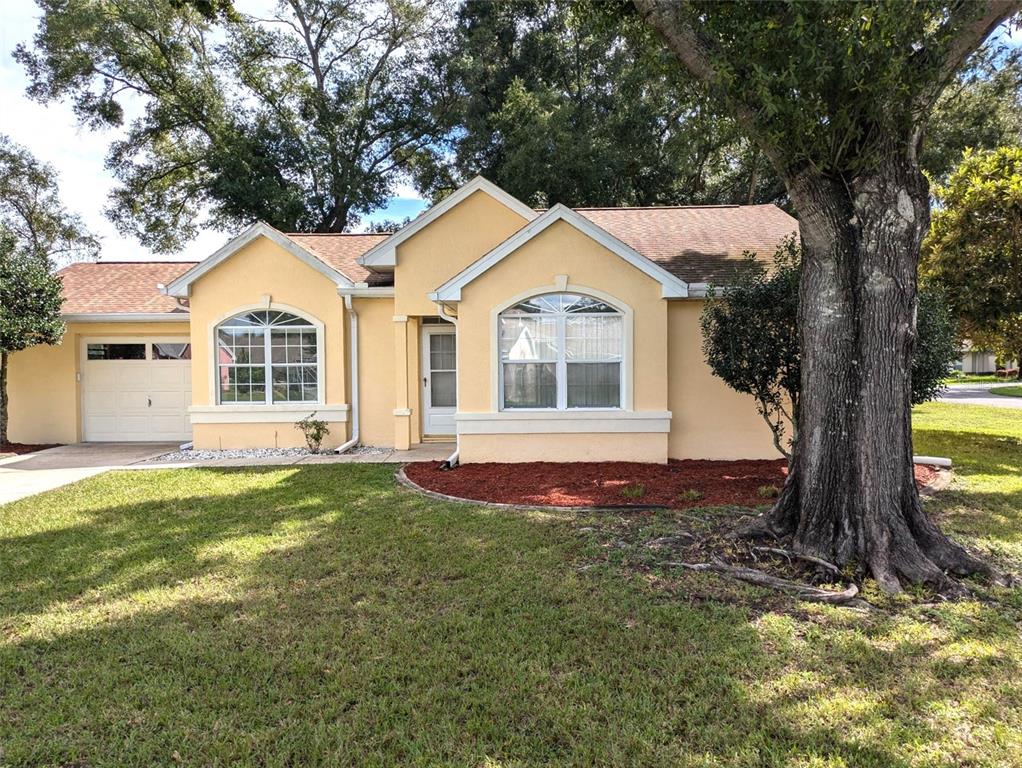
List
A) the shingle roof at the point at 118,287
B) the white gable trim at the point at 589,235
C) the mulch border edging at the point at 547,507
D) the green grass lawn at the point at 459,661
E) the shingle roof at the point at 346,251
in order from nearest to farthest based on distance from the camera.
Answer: the green grass lawn at the point at 459,661, the mulch border edging at the point at 547,507, the white gable trim at the point at 589,235, the shingle roof at the point at 346,251, the shingle roof at the point at 118,287

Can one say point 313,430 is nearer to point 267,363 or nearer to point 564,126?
point 267,363

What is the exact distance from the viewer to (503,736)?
2865 millimetres

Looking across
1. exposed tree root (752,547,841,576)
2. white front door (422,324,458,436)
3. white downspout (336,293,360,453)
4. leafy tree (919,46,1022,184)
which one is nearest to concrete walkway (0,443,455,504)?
white front door (422,324,458,436)

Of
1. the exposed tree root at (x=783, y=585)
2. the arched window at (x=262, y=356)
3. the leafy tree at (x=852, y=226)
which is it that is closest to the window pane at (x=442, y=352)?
the arched window at (x=262, y=356)

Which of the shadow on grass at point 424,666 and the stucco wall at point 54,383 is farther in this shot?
the stucco wall at point 54,383

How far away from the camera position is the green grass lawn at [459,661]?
2807 millimetres

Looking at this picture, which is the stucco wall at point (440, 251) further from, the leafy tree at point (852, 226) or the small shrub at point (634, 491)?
the leafy tree at point (852, 226)

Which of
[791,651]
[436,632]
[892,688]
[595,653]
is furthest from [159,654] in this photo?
[892,688]

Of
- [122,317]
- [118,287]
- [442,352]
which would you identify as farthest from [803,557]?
[118,287]

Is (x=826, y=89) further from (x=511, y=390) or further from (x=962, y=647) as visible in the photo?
(x=511, y=390)

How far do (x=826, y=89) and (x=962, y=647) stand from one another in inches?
160

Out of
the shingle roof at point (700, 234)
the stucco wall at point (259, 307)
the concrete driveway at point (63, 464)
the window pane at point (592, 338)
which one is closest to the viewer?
the concrete driveway at point (63, 464)

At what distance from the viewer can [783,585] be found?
460cm

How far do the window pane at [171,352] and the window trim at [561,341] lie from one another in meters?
8.04
